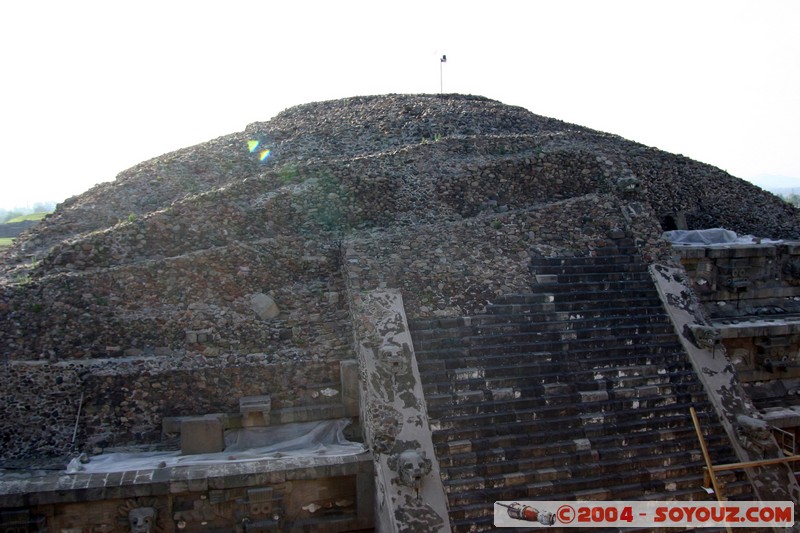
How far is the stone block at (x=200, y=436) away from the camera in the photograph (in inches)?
291

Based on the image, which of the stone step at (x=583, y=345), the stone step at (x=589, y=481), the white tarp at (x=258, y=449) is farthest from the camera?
the stone step at (x=583, y=345)

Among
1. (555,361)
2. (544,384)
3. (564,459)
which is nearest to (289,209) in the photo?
(555,361)

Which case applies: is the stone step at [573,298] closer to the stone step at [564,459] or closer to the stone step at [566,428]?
the stone step at [566,428]

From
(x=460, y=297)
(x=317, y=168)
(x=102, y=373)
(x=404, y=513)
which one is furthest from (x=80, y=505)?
(x=317, y=168)

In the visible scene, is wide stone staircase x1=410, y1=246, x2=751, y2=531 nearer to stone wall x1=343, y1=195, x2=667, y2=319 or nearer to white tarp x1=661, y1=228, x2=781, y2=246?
stone wall x1=343, y1=195, x2=667, y2=319

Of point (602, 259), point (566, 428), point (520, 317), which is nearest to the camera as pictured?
point (566, 428)

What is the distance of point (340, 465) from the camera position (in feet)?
22.6

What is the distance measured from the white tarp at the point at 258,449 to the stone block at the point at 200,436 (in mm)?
107

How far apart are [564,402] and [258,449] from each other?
382 centimetres

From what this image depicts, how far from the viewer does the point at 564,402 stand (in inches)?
296

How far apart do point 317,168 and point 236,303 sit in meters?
4.19

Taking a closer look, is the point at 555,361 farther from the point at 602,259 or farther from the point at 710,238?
the point at 710,238

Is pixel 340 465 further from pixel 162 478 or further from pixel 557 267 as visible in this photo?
pixel 557 267

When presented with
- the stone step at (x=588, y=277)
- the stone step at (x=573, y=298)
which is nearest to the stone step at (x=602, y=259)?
the stone step at (x=588, y=277)
